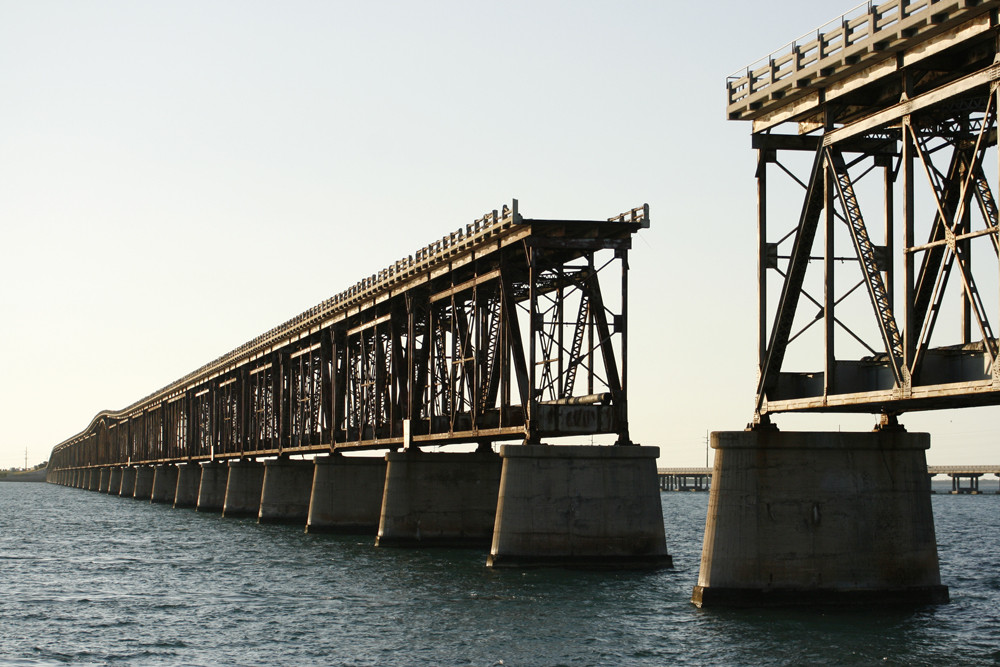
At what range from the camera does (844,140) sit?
3136cm

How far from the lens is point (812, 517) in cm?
3238

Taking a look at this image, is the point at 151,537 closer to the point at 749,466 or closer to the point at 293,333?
the point at 293,333

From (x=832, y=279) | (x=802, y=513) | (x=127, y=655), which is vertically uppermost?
(x=832, y=279)

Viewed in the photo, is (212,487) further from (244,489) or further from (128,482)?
(128,482)

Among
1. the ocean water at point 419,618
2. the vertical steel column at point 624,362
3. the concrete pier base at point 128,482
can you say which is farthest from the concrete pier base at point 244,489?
the concrete pier base at point 128,482

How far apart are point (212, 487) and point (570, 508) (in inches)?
3269

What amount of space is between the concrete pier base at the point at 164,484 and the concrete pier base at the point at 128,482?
2755 centimetres

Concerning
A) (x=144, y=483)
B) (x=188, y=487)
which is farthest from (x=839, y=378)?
(x=144, y=483)

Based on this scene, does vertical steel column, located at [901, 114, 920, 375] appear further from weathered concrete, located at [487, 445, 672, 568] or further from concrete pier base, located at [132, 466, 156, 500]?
concrete pier base, located at [132, 466, 156, 500]

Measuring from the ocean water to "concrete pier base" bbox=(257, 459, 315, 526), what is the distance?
27.6m

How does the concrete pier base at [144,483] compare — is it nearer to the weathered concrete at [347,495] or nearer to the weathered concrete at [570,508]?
the weathered concrete at [347,495]

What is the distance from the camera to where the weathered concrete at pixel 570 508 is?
4766 centimetres

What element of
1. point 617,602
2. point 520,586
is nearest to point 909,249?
point 617,602

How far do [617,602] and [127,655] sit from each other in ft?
51.2
